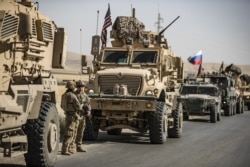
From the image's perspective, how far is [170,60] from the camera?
14.7 m

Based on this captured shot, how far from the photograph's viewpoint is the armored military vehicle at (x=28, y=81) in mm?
6641

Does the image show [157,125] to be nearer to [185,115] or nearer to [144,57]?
[144,57]

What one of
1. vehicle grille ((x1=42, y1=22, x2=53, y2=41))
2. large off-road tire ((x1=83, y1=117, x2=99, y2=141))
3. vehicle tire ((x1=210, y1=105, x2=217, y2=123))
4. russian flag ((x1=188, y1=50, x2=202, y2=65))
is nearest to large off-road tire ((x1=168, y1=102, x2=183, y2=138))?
large off-road tire ((x1=83, y1=117, x2=99, y2=141))

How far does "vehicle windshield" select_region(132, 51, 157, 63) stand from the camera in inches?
543

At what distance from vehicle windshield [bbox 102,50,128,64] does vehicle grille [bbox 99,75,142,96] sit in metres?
1.27

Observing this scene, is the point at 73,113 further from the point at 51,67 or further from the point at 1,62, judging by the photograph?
the point at 1,62

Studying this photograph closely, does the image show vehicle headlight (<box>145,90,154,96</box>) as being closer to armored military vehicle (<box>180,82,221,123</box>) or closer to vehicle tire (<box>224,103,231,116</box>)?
armored military vehicle (<box>180,82,221,123</box>)

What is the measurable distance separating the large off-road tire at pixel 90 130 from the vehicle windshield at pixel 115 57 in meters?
2.14

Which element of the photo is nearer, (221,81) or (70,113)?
(70,113)

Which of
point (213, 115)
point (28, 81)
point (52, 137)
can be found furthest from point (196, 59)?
point (28, 81)

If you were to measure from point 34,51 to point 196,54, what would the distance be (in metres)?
25.2

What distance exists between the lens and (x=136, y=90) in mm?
12641

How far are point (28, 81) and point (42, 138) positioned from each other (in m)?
0.88

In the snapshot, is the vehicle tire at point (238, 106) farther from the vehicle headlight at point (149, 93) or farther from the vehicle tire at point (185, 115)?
the vehicle headlight at point (149, 93)
